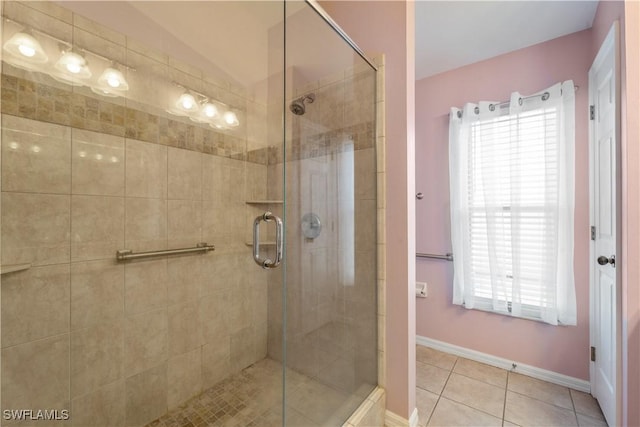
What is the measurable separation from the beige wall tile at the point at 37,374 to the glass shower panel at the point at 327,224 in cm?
101

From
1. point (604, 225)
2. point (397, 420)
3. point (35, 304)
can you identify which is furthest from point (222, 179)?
point (604, 225)

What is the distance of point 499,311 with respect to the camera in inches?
82.4

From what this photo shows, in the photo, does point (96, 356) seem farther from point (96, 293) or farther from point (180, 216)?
point (180, 216)

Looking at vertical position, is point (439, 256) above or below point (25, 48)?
below

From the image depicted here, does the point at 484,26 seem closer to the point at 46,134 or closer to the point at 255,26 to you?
the point at 255,26

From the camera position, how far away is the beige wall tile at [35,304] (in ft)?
3.60

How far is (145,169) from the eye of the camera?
1.49 m

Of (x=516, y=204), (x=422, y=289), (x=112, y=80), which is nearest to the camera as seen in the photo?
(x=112, y=80)

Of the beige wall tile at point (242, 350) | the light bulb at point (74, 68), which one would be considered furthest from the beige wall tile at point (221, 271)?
the light bulb at point (74, 68)

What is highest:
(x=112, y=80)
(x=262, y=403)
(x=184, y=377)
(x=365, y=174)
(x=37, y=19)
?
(x=37, y=19)

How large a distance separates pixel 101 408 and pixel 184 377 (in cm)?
40

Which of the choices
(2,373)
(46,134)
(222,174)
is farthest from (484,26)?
(2,373)

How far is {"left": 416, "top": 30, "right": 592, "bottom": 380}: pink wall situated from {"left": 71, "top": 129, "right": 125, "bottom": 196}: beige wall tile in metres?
2.23

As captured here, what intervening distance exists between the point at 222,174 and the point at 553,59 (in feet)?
8.10
